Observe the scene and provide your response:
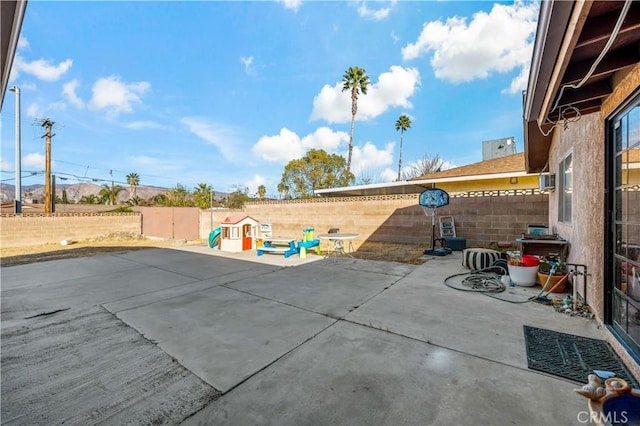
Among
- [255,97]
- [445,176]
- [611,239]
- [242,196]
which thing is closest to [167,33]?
[255,97]

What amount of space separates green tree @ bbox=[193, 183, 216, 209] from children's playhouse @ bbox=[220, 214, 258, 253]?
54.4 feet

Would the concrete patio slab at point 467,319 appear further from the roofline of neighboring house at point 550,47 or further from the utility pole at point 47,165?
the utility pole at point 47,165

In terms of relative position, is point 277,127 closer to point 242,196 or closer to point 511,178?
point 242,196

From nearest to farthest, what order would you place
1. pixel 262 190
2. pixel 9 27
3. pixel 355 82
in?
pixel 9 27, pixel 355 82, pixel 262 190

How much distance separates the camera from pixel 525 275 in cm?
418

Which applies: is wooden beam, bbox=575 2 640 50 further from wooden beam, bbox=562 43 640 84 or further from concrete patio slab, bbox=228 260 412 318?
concrete patio slab, bbox=228 260 412 318

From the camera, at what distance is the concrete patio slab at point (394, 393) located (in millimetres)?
1569

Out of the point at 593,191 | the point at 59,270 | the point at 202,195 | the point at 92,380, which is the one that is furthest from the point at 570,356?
the point at 202,195

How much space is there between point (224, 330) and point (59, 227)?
15.8 meters

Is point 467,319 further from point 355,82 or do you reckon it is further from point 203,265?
point 355,82

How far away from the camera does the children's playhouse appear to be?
9.22m

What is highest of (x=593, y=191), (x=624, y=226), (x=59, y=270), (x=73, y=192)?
(x=73, y=192)

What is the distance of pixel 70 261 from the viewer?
8.00m

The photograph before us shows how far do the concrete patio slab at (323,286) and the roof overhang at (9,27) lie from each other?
364 cm
